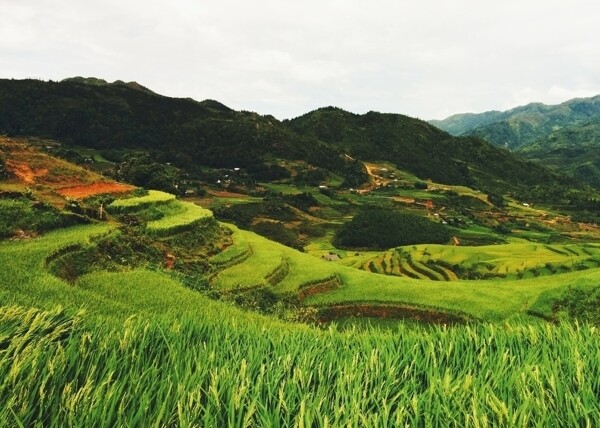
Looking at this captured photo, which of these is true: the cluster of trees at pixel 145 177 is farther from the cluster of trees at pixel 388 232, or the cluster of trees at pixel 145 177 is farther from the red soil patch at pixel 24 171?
the cluster of trees at pixel 388 232

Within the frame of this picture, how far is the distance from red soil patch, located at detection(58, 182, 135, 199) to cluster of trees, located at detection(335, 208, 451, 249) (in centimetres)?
6343

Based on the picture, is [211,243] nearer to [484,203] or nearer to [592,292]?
[592,292]

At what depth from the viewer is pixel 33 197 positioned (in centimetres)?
2245

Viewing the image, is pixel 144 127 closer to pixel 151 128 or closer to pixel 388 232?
pixel 151 128

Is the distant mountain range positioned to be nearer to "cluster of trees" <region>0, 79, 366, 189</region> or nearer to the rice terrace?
"cluster of trees" <region>0, 79, 366, 189</region>

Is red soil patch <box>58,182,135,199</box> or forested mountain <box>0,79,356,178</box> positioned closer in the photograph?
red soil patch <box>58,182,135,199</box>

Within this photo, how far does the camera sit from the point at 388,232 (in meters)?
96.1

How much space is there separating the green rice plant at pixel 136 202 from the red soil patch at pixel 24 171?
15.6 ft

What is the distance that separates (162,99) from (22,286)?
658 ft

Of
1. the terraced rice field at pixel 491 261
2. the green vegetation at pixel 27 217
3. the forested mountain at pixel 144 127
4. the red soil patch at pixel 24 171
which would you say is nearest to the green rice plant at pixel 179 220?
the green vegetation at pixel 27 217

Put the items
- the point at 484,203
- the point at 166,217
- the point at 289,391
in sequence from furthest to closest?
the point at 484,203 < the point at 166,217 < the point at 289,391

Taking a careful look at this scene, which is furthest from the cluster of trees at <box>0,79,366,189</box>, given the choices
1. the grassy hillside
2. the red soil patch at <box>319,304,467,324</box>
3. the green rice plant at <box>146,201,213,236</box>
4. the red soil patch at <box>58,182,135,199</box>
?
the grassy hillside

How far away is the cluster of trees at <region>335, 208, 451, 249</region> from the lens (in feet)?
302

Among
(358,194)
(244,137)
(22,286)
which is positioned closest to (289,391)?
(22,286)
